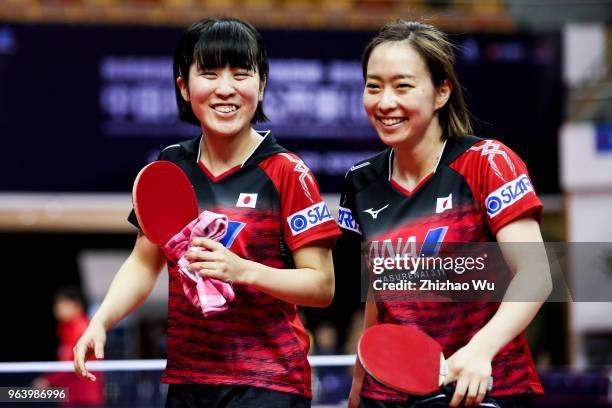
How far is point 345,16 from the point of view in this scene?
9.79 metres

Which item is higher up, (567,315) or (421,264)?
(421,264)

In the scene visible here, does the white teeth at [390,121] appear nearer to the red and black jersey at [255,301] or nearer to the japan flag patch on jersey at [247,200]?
the red and black jersey at [255,301]

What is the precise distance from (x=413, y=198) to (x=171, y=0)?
7.73 metres

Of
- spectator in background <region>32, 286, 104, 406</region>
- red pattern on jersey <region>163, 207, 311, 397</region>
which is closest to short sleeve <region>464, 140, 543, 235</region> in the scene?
red pattern on jersey <region>163, 207, 311, 397</region>

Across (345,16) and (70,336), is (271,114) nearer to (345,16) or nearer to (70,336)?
(345,16)

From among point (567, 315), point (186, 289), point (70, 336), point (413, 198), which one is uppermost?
point (413, 198)

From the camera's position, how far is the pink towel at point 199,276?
269 cm

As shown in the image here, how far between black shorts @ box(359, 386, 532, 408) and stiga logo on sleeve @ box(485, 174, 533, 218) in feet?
1.60

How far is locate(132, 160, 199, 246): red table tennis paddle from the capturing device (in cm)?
277

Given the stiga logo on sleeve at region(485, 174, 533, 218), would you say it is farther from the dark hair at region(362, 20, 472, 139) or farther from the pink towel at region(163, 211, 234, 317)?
the pink towel at region(163, 211, 234, 317)

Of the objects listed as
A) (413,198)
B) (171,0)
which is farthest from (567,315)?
(413,198)

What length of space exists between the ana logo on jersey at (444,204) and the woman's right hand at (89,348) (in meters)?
1.00

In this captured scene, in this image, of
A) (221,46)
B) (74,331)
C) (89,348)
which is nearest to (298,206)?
(221,46)

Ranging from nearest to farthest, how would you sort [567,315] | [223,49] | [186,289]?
[186,289]
[223,49]
[567,315]
